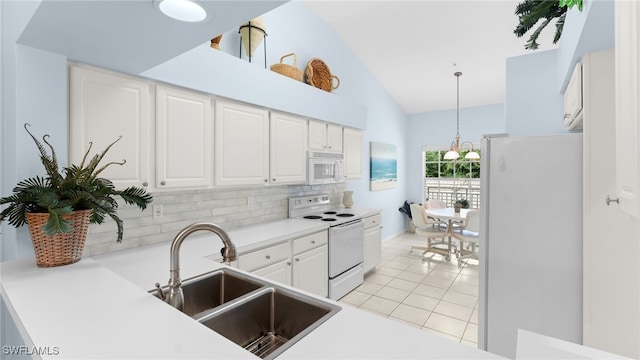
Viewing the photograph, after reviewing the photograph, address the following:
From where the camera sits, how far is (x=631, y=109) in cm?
89

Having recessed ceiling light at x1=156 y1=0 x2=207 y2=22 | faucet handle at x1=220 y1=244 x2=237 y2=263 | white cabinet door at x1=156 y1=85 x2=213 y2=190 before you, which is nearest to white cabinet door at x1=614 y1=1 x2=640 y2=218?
faucet handle at x1=220 y1=244 x2=237 y2=263

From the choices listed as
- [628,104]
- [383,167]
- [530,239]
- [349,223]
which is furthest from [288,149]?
[383,167]

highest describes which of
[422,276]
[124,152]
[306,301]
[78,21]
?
[78,21]

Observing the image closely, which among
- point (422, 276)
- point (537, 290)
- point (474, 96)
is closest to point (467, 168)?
point (474, 96)

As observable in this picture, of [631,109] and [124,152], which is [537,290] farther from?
[124,152]

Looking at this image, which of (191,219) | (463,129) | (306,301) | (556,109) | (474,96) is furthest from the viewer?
(463,129)

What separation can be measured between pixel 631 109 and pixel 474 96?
18.2ft

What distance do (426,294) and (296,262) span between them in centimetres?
182

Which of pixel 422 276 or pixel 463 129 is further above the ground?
pixel 463 129

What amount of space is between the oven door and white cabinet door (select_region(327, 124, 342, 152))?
3.31 feet

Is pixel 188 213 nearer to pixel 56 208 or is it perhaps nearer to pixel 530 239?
pixel 56 208

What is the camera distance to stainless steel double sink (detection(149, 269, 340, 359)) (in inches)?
44.3

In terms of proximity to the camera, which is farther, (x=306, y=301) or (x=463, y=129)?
(x=463, y=129)

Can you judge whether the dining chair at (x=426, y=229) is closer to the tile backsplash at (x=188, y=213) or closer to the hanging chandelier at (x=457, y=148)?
the hanging chandelier at (x=457, y=148)
